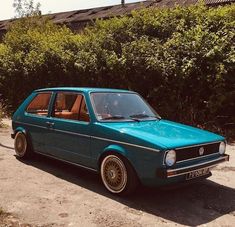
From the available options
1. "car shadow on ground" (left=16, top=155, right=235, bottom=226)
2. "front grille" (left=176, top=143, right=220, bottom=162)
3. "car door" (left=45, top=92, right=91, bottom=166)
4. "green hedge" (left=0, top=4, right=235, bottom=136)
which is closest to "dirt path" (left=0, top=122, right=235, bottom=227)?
"car shadow on ground" (left=16, top=155, right=235, bottom=226)

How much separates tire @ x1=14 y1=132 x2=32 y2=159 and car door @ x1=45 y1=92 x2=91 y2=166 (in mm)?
784

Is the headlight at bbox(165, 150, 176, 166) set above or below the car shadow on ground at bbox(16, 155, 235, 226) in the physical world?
above

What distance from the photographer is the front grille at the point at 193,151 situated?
5.01 m

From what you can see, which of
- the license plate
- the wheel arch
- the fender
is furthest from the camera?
the wheel arch

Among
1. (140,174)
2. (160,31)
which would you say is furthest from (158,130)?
(160,31)

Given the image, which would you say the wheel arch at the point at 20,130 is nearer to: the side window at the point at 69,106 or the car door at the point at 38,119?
the car door at the point at 38,119

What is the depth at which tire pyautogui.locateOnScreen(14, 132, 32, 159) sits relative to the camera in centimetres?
732

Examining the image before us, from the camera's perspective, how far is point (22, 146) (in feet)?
24.4

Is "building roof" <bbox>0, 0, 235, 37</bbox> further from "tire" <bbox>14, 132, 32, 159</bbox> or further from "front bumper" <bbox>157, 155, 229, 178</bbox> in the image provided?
"front bumper" <bbox>157, 155, 229, 178</bbox>

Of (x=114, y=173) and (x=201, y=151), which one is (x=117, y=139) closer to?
(x=114, y=173)

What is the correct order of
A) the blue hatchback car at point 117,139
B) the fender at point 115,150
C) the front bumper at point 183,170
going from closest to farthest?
the front bumper at point 183,170
the blue hatchback car at point 117,139
the fender at point 115,150

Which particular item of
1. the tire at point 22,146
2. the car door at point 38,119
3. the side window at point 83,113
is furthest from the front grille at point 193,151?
the tire at point 22,146

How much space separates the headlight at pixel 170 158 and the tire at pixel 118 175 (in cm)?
54

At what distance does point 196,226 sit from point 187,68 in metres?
6.12
